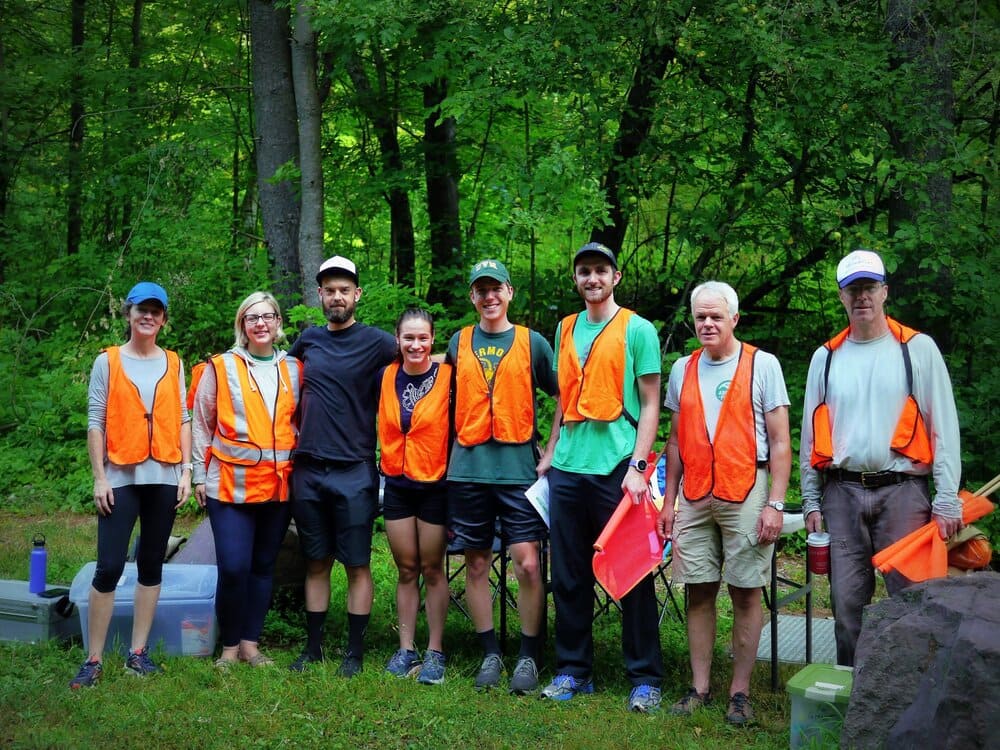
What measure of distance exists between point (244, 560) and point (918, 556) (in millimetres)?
3148

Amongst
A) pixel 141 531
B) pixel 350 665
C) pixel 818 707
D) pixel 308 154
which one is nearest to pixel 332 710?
pixel 350 665

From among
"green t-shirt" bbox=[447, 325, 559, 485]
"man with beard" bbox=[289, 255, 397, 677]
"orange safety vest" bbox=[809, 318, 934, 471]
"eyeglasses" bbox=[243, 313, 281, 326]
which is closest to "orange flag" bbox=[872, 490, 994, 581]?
"orange safety vest" bbox=[809, 318, 934, 471]

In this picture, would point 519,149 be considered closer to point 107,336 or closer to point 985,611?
point 107,336

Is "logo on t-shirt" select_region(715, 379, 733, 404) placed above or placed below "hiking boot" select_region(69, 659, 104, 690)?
above

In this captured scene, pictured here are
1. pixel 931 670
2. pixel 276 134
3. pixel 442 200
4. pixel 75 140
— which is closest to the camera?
pixel 931 670

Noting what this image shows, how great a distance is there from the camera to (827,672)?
414 centimetres

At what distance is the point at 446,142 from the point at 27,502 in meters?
5.46

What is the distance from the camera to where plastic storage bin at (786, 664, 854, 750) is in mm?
3871

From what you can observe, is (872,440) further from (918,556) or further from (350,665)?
(350,665)

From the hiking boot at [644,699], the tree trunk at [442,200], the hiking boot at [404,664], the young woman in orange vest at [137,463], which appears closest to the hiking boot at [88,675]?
the young woman in orange vest at [137,463]

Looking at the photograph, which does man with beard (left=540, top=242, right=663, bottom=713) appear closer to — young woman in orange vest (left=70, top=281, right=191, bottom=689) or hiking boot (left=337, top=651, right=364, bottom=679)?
hiking boot (left=337, top=651, right=364, bottom=679)

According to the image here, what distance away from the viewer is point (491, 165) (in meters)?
9.08

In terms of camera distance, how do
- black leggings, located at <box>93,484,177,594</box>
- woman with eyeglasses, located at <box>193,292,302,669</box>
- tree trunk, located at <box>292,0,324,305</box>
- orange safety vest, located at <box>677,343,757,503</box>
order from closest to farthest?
orange safety vest, located at <box>677,343,757,503</box> < black leggings, located at <box>93,484,177,594</box> < woman with eyeglasses, located at <box>193,292,302,669</box> < tree trunk, located at <box>292,0,324,305</box>

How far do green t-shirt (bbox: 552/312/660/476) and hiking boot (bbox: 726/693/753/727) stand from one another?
3.77 feet
